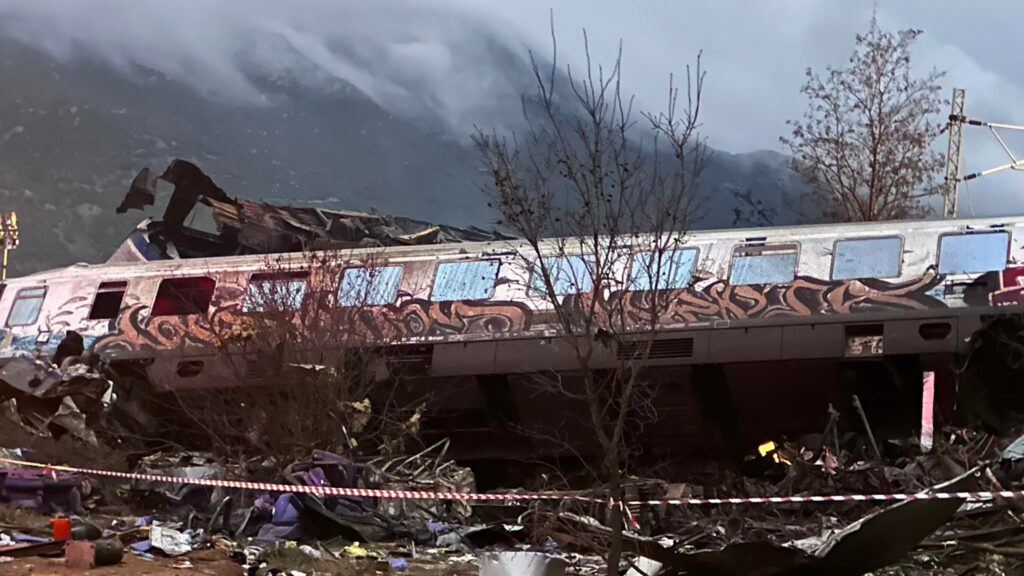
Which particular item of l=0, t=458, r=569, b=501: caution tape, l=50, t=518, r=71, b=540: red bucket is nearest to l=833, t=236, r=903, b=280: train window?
l=0, t=458, r=569, b=501: caution tape

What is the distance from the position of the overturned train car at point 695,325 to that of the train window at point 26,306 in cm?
146

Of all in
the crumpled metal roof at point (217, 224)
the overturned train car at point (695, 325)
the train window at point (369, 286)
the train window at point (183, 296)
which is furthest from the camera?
the crumpled metal roof at point (217, 224)

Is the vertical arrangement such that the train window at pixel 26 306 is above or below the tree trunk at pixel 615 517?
above

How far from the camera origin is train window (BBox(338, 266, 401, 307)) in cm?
1509

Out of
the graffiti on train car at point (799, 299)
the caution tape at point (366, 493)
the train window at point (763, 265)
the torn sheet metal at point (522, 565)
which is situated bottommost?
the torn sheet metal at point (522, 565)

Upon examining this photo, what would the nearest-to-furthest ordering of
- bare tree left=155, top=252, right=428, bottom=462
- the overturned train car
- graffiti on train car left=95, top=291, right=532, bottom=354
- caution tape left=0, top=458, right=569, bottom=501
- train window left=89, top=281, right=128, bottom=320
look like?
1. caution tape left=0, top=458, right=569, bottom=501
2. bare tree left=155, top=252, right=428, bottom=462
3. the overturned train car
4. graffiti on train car left=95, top=291, right=532, bottom=354
5. train window left=89, top=281, right=128, bottom=320

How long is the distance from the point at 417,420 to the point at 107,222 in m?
75.4

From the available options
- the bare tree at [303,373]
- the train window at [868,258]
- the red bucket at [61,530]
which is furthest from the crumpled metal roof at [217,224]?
the red bucket at [61,530]

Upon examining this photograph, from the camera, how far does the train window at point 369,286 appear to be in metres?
15.1

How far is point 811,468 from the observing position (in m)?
10.4

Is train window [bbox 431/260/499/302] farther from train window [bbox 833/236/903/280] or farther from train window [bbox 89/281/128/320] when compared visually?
train window [bbox 89/281/128/320]

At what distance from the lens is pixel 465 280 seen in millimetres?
15359

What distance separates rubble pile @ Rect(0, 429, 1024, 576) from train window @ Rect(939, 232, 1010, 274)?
2.22 meters

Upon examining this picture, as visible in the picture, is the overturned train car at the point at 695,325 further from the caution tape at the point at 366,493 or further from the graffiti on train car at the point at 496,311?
the caution tape at the point at 366,493
